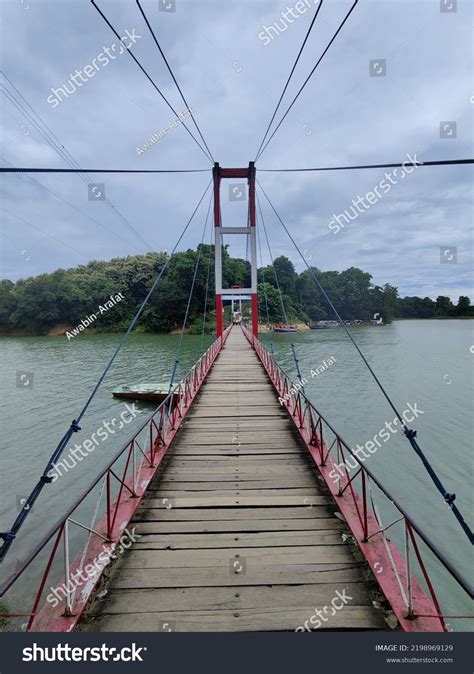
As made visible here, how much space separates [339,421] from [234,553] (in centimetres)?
979

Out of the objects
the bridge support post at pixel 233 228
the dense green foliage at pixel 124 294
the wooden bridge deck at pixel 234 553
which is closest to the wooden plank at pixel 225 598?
the wooden bridge deck at pixel 234 553

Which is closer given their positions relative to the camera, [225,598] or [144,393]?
[225,598]

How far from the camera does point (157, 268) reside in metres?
55.9

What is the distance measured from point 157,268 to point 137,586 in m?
56.0

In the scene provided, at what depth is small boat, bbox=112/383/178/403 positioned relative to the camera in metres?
14.5

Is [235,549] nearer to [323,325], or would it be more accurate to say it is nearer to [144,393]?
[144,393]

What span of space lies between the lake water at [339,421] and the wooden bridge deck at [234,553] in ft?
9.40

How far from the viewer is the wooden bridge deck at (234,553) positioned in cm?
265

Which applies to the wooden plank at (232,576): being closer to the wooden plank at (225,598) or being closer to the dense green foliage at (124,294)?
the wooden plank at (225,598)

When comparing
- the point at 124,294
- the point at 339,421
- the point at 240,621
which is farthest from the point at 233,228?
the point at 124,294

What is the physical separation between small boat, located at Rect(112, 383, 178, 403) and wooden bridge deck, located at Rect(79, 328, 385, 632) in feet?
29.8

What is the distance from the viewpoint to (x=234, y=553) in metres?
3.32

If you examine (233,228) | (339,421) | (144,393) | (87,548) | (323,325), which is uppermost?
(233,228)

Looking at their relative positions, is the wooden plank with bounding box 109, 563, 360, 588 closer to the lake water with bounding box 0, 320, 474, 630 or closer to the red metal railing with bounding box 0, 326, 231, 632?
the red metal railing with bounding box 0, 326, 231, 632
